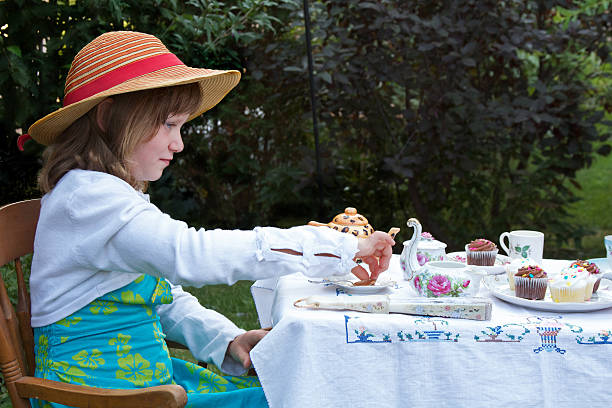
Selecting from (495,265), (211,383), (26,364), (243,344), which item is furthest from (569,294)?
(26,364)

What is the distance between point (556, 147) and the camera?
461 cm

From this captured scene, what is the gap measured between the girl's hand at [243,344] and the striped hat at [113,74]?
2.07 ft

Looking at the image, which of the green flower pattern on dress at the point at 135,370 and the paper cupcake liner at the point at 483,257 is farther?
the paper cupcake liner at the point at 483,257

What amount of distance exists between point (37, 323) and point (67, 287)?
0.13m

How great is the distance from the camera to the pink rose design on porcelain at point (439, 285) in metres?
1.54

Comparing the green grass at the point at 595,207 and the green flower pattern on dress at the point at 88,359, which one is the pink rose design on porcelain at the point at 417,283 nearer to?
the green flower pattern on dress at the point at 88,359

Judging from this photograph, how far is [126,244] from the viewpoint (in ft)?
4.45

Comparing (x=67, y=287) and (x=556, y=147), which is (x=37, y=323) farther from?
(x=556, y=147)

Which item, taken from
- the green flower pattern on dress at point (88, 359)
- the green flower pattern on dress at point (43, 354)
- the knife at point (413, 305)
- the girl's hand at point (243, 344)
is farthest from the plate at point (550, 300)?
the green flower pattern on dress at point (43, 354)

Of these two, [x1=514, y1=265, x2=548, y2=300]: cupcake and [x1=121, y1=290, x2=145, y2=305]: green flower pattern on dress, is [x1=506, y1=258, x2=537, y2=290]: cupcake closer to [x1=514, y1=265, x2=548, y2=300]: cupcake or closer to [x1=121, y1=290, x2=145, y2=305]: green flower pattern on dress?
[x1=514, y1=265, x2=548, y2=300]: cupcake

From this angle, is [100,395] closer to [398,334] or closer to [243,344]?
[243,344]

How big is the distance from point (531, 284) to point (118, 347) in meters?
0.94

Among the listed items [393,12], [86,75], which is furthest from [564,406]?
[393,12]

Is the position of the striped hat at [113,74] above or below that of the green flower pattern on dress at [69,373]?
above
